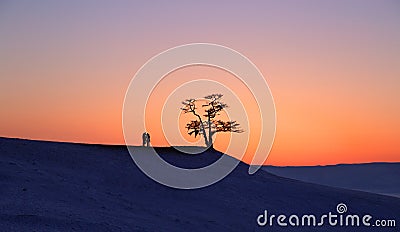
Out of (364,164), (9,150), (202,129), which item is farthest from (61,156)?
(364,164)

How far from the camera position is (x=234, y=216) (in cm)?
2872

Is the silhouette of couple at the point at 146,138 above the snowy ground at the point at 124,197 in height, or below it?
above

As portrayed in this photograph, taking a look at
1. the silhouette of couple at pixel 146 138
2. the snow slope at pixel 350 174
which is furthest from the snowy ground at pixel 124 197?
the snow slope at pixel 350 174

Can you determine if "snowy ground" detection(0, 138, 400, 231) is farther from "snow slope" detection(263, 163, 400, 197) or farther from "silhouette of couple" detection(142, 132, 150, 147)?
"snow slope" detection(263, 163, 400, 197)

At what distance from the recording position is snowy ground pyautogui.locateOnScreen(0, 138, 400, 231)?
21.5 metres

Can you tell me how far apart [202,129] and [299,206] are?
A: 987 inches

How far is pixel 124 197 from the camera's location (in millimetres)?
27938

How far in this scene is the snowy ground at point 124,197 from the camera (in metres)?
21.5

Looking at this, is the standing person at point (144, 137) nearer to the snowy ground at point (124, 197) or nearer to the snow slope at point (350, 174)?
the snowy ground at point (124, 197)

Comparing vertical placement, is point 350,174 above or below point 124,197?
above

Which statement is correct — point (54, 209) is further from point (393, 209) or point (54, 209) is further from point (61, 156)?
point (393, 209)

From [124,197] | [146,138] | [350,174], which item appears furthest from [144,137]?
[350,174]

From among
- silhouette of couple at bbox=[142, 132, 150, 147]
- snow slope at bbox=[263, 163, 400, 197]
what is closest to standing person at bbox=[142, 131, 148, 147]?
silhouette of couple at bbox=[142, 132, 150, 147]

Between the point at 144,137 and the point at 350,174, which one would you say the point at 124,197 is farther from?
the point at 350,174
